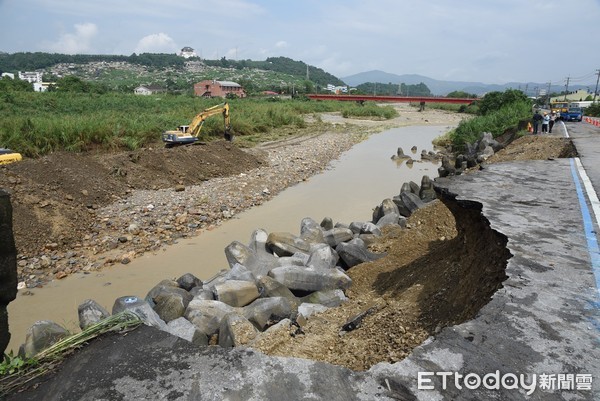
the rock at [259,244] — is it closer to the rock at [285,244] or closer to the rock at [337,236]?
the rock at [285,244]

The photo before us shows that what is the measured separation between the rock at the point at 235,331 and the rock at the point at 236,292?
69 cm

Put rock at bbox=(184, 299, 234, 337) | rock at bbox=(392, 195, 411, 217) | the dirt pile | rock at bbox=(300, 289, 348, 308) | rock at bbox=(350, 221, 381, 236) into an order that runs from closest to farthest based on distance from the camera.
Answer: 1. rock at bbox=(184, 299, 234, 337)
2. rock at bbox=(300, 289, 348, 308)
3. rock at bbox=(350, 221, 381, 236)
4. the dirt pile
5. rock at bbox=(392, 195, 411, 217)

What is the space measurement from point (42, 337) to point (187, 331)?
1.28 metres

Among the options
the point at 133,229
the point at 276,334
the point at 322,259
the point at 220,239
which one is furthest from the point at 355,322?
the point at 133,229

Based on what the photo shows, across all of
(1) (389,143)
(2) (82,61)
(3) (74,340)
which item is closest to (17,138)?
(3) (74,340)

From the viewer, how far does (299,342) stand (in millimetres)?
4148

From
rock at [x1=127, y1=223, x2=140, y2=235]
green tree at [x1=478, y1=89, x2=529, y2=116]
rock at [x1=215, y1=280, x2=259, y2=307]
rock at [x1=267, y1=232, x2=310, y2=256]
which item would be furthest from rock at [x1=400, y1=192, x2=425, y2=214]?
green tree at [x1=478, y1=89, x2=529, y2=116]

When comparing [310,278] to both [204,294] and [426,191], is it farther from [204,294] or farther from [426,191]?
[426,191]

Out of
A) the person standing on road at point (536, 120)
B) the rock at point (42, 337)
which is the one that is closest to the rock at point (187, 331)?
the rock at point (42, 337)

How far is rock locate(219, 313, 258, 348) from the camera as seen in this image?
4223 mm

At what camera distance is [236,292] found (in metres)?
5.36

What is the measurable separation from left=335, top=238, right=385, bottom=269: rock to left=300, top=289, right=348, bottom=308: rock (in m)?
1.08

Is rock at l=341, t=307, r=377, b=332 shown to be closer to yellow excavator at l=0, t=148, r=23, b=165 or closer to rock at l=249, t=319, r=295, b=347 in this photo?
rock at l=249, t=319, r=295, b=347

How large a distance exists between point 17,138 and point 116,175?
5.81 metres
